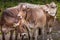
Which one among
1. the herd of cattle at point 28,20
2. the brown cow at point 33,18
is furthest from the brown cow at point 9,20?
the brown cow at point 33,18

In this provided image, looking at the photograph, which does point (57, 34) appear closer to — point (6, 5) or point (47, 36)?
point (47, 36)

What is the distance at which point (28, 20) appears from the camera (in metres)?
8.98

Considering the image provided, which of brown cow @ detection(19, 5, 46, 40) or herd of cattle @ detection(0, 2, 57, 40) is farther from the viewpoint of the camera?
brown cow @ detection(19, 5, 46, 40)

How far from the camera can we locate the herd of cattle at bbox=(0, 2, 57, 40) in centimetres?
840

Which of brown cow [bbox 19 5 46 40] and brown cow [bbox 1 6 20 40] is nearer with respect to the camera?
brown cow [bbox 1 6 20 40]

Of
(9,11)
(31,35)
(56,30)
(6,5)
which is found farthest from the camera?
(6,5)

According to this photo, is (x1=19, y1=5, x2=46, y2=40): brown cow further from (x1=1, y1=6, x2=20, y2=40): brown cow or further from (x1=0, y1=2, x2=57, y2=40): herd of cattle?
(x1=1, y1=6, x2=20, y2=40): brown cow

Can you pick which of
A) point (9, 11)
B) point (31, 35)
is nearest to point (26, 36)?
A: point (31, 35)

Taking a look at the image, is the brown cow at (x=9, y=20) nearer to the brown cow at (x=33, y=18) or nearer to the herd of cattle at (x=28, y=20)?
the herd of cattle at (x=28, y=20)

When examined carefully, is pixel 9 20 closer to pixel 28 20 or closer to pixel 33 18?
pixel 28 20

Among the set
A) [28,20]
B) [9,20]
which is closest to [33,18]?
[28,20]

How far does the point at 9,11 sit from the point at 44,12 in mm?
1482

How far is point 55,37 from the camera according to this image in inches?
389

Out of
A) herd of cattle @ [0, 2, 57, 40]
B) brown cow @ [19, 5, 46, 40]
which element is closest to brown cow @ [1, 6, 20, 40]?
herd of cattle @ [0, 2, 57, 40]
